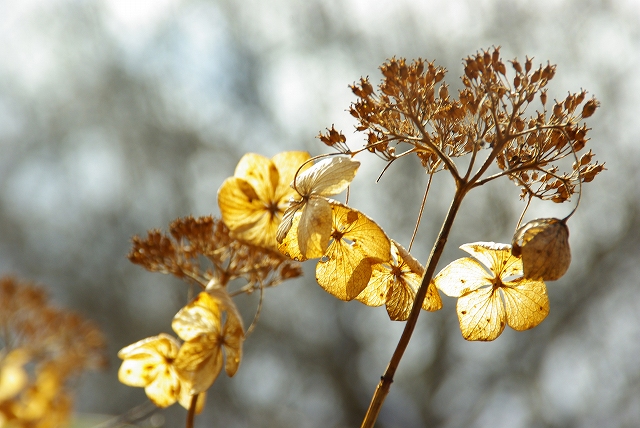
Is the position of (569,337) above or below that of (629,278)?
below

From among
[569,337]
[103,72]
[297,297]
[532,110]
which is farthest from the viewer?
[103,72]

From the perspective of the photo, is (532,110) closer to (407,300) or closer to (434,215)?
(434,215)

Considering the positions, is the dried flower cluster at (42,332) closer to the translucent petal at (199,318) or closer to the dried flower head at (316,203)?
the translucent petal at (199,318)

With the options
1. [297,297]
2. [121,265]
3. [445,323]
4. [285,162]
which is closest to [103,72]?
[121,265]

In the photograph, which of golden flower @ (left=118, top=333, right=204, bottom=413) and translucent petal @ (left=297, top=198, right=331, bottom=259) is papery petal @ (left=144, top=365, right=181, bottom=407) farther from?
translucent petal @ (left=297, top=198, right=331, bottom=259)

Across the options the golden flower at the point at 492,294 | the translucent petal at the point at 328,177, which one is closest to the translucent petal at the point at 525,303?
the golden flower at the point at 492,294

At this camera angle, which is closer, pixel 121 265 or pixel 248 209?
pixel 248 209

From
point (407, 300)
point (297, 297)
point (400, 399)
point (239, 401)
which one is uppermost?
point (297, 297)

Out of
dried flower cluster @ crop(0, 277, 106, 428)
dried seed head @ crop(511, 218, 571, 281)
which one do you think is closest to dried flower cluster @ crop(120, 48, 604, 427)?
dried seed head @ crop(511, 218, 571, 281)
